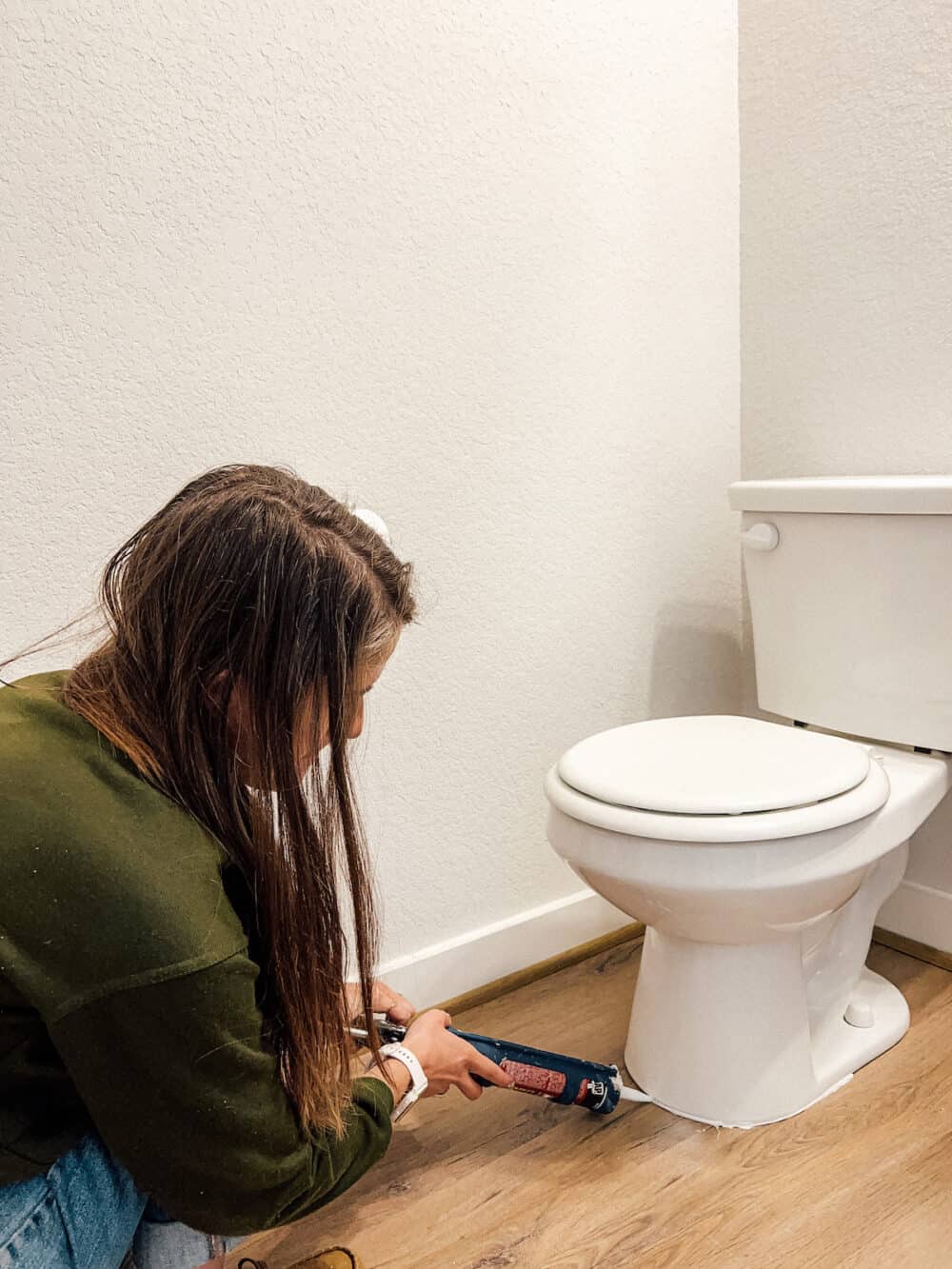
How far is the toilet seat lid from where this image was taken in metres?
1.08

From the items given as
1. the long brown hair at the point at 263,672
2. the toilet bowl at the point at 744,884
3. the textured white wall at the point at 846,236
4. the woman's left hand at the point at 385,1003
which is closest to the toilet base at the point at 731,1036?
the toilet bowl at the point at 744,884

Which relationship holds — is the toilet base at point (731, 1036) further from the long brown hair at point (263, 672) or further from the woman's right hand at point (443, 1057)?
the long brown hair at point (263, 672)

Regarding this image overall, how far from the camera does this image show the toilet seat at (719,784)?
106cm

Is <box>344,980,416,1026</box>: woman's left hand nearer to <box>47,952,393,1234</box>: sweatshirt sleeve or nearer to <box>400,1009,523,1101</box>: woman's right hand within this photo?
<box>400,1009,523,1101</box>: woman's right hand

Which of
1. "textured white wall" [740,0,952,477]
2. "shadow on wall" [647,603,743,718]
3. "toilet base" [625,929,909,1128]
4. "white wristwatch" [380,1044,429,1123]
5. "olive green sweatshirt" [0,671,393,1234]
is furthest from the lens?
"shadow on wall" [647,603,743,718]

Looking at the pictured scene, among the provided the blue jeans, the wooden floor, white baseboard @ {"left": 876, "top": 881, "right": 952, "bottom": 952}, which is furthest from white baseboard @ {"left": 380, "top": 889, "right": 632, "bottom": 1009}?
the blue jeans

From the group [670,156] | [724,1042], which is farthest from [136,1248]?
[670,156]

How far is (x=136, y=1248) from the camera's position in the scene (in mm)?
863

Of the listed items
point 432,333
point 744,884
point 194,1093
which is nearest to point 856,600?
point 744,884

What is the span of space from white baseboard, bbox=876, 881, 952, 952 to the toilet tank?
1.07 ft

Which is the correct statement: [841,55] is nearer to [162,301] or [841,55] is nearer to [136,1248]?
[162,301]

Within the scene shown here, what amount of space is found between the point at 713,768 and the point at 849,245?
829 mm

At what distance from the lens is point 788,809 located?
42.2 inches

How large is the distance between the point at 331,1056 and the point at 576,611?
891 millimetres
